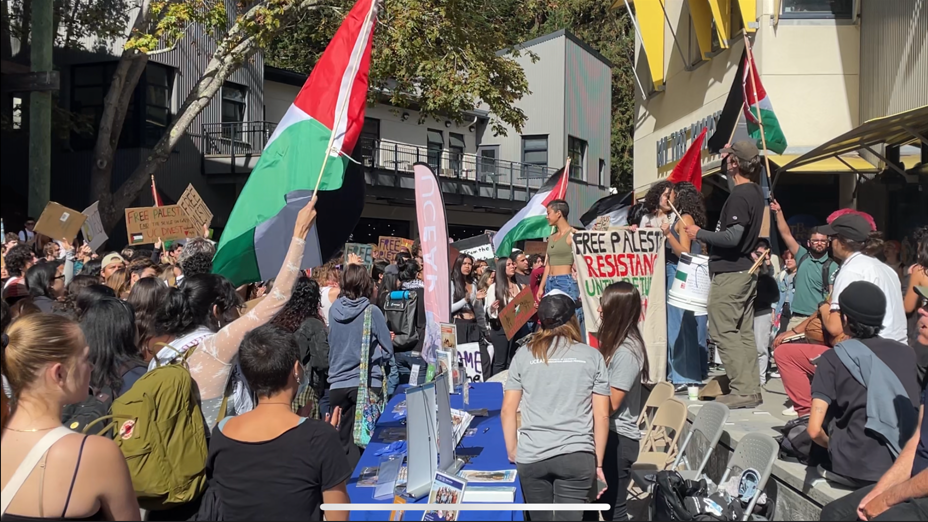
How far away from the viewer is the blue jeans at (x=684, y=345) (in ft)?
26.7

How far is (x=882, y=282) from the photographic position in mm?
5488

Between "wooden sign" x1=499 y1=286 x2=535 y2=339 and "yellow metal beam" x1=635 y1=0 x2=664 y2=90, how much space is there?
14.9m

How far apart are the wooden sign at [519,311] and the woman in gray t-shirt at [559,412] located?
4.13m

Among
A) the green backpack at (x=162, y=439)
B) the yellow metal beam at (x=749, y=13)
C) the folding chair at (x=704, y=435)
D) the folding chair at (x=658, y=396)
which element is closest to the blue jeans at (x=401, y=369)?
the folding chair at (x=658, y=396)

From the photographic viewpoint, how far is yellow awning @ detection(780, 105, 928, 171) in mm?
10840

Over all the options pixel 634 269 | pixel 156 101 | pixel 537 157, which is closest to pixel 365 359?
pixel 634 269

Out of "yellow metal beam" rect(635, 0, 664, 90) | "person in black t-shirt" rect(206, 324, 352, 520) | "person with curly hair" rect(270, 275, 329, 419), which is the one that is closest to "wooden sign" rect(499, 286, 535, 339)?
"person with curly hair" rect(270, 275, 329, 419)

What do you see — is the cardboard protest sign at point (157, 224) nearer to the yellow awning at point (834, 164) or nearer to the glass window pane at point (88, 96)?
the yellow awning at point (834, 164)

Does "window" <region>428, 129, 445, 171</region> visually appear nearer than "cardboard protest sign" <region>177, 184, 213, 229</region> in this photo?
No

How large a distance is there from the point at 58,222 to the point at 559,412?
8.33 metres

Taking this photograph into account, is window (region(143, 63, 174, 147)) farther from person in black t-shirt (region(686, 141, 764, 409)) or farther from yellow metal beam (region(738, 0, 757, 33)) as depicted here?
person in black t-shirt (region(686, 141, 764, 409))

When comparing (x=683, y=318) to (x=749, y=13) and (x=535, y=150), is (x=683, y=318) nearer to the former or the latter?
(x=749, y=13)

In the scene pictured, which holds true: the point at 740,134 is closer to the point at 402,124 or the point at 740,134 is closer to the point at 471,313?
the point at 471,313

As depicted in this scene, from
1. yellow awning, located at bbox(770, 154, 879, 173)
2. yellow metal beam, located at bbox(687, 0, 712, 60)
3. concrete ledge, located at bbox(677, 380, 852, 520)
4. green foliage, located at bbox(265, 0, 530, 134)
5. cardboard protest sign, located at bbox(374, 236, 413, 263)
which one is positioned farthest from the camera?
yellow metal beam, located at bbox(687, 0, 712, 60)
